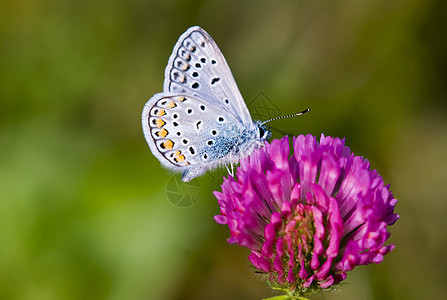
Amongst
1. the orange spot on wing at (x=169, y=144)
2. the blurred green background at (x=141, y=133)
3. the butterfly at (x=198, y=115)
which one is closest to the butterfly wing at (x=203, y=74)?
the butterfly at (x=198, y=115)

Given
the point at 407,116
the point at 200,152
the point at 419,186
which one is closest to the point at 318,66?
the point at 407,116

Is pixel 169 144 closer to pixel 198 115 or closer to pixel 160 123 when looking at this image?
pixel 160 123

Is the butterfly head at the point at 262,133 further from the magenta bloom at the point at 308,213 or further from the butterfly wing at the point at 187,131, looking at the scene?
the magenta bloom at the point at 308,213

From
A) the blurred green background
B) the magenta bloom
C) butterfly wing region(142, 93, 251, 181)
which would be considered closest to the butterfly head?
butterfly wing region(142, 93, 251, 181)

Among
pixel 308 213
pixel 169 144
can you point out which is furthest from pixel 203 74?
pixel 308 213

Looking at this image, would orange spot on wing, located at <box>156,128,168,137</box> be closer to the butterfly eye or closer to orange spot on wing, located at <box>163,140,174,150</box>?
orange spot on wing, located at <box>163,140,174,150</box>

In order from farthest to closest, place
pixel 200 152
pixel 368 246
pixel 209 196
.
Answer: pixel 209 196, pixel 200 152, pixel 368 246

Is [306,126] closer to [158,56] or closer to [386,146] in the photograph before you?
[386,146]
